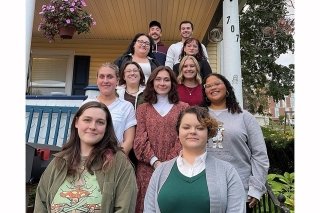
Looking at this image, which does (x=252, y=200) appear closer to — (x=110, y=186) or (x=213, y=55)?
(x=110, y=186)

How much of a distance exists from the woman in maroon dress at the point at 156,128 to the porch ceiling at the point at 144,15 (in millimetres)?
4508

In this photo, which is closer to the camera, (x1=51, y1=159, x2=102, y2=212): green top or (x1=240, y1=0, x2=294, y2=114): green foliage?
(x1=51, y1=159, x2=102, y2=212): green top

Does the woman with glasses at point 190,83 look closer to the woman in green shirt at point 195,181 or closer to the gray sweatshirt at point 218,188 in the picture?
the woman in green shirt at point 195,181

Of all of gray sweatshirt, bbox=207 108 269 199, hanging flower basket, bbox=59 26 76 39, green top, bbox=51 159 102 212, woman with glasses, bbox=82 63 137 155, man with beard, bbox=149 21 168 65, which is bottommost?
green top, bbox=51 159 102 212

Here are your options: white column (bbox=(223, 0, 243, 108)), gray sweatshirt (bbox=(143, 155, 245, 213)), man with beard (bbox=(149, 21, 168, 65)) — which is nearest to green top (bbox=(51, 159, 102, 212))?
gray sweatshirt (bbox=(143, 155, 245, 213))

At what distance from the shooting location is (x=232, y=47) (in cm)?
605

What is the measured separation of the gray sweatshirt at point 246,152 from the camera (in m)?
2.94

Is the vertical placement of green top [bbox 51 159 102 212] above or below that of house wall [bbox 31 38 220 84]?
below

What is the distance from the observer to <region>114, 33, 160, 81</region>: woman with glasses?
4.42 meters

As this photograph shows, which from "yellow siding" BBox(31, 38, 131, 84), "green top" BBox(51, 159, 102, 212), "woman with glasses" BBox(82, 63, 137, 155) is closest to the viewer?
"green top" BBox(51, 159, 102, 212)

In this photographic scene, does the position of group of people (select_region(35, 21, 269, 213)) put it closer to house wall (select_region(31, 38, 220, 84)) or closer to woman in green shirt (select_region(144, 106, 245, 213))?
woman in green shirt (select_region(144, 106, 245, 213))

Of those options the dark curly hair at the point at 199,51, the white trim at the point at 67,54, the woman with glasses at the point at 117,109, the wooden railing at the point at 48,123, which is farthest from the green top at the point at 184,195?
the white trim at the point at 67,54
